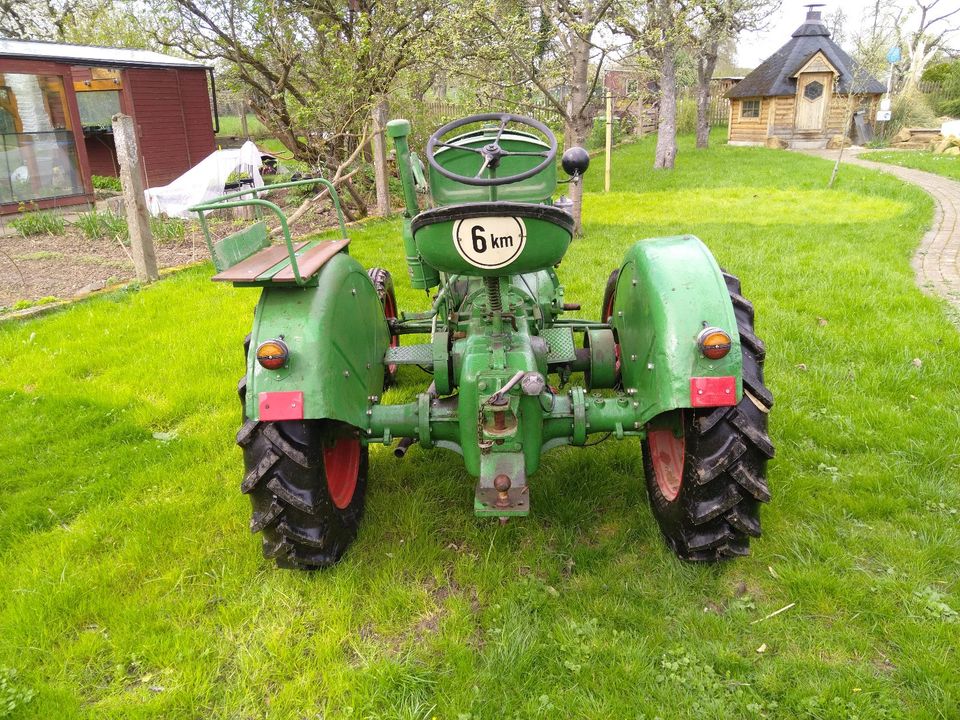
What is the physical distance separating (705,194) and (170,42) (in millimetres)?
9018

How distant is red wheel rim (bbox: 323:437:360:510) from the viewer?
2.99m

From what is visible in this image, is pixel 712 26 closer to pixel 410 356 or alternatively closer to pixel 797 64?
pixel 797 64

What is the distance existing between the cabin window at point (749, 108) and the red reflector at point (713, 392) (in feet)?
84.1

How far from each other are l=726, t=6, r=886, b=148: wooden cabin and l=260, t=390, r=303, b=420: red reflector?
2484 cm

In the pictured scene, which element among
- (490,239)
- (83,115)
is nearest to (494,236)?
(490,239)

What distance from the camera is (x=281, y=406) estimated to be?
8.13 feet

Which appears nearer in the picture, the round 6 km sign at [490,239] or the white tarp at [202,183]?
the round 6 km sign at [490,239]

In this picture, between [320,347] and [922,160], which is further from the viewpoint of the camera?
[922,160]

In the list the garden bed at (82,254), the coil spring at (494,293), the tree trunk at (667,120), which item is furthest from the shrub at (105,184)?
the coil spring at (494,293)

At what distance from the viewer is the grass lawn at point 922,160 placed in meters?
15.1

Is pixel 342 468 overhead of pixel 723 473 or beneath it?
beneath

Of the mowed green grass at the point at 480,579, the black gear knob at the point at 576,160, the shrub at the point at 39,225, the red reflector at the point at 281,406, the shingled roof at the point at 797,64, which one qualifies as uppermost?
the shingled roof at the point at 797,64

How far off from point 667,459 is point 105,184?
15.8 meters

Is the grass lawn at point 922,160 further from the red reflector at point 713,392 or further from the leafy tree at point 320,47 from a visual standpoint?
the red reflector at point 713,392
